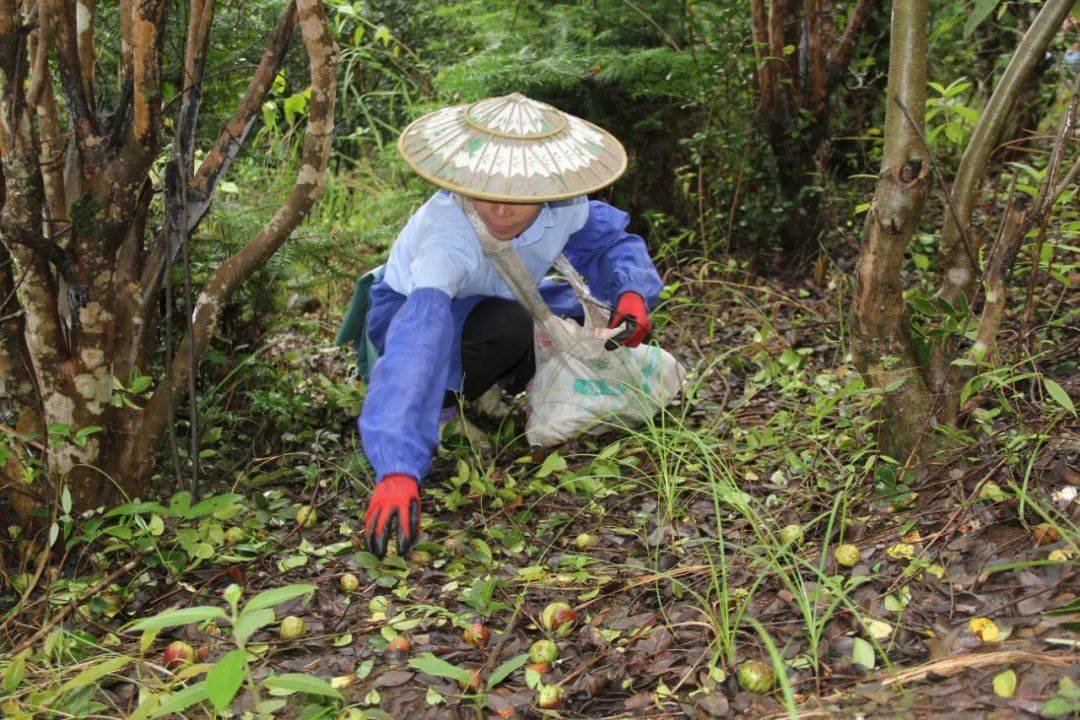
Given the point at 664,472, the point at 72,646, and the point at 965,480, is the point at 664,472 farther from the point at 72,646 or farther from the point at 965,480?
the point at 72,646

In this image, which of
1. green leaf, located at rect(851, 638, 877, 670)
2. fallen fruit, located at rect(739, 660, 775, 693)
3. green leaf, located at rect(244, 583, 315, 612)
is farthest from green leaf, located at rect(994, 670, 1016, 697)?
green leaf, located at rect(244, 583, 315, 612)

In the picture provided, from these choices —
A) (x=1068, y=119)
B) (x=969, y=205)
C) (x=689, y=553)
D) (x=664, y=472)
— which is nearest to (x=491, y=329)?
(x=664, y=472)

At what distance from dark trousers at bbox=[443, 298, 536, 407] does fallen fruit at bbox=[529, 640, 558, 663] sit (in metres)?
1.25

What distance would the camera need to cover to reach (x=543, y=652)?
2.07 metres

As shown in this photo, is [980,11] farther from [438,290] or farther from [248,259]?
[248,259]

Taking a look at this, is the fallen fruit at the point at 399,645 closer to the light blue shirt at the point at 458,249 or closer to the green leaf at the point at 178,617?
the green leaf at the point at 178,617

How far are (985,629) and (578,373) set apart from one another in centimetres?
153

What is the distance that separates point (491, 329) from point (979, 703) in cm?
189

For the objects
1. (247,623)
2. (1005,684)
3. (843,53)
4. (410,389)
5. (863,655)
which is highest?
(843,53)

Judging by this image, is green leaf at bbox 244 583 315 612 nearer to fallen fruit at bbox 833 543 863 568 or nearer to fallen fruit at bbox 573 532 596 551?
fallen fruit at bbox 573 532 596 551

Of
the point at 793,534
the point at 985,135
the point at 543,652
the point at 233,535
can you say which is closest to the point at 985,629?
the point at 793,534

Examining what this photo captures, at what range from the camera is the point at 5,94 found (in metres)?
2.22

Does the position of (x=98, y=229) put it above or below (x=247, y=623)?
above

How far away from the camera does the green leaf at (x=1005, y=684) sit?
1.59 metres
